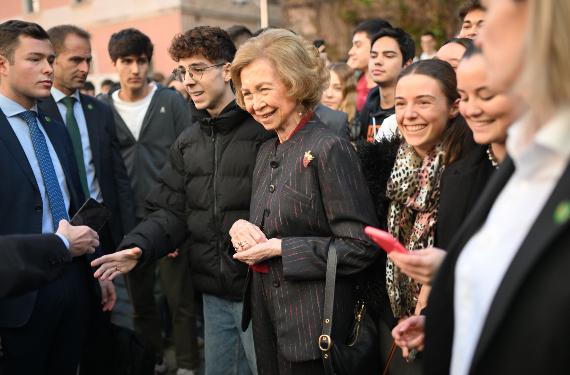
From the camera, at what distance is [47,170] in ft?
10.1

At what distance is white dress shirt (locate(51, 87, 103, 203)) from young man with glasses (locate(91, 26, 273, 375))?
1258 mm

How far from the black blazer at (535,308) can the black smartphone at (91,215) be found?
223 cm

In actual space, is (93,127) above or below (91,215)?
above

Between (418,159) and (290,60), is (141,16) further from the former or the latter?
(418,159)

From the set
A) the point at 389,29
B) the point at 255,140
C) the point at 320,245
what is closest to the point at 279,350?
the point at 320,245

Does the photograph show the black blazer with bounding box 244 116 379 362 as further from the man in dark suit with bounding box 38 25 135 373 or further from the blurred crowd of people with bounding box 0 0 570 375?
the man in dark suit with bounding box 38 25 135 373

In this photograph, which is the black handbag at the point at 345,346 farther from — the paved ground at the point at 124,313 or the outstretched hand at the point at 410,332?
the paved ground at the point at 124,313

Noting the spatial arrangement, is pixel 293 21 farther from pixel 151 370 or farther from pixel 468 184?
pixel 468 184

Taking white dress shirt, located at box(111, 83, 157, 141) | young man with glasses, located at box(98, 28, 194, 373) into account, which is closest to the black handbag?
young man with glasses, located at box(98, 28, 194, 373)

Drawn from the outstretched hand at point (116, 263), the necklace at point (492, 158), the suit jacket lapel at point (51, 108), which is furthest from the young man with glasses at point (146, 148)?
the necklace at point (492, 158)

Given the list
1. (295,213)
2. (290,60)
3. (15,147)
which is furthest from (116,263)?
(290,60)

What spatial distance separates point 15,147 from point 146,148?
6.41 ft

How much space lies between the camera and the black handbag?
2.36 meters

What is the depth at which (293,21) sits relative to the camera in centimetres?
1870
